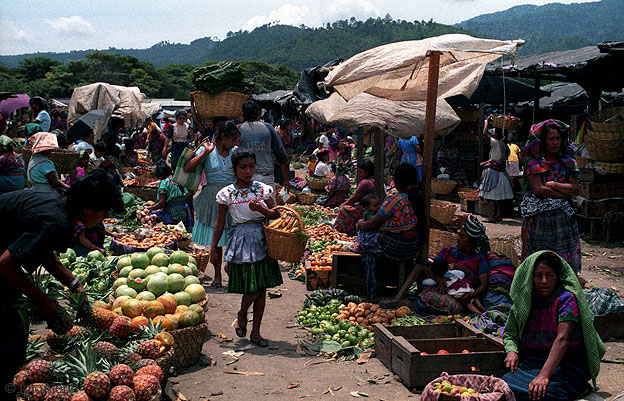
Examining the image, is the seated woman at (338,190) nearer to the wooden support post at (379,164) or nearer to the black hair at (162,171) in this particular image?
the wooden support post at (379,164)

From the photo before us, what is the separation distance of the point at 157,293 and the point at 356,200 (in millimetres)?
4345

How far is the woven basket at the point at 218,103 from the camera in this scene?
804 cm

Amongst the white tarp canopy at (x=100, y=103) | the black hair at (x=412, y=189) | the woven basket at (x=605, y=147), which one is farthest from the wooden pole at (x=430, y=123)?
the white tarp canopy at (x=100, y=103)

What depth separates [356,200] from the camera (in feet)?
28.3

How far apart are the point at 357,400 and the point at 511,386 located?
3.54 ft

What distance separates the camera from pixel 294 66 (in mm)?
155750

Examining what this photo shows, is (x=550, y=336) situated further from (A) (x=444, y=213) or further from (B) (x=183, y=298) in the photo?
(A) (x=444, y=213)

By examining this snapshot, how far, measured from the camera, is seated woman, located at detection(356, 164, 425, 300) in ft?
20.1

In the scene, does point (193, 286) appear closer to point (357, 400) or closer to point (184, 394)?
point (184, 394)

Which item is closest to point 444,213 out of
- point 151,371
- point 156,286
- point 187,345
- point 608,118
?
point 608,118

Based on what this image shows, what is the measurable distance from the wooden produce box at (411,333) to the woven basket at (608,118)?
576 cm

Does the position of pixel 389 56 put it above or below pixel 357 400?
above

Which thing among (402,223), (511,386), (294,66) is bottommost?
(511,386)

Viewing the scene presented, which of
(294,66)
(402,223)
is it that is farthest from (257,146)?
(294,66)
